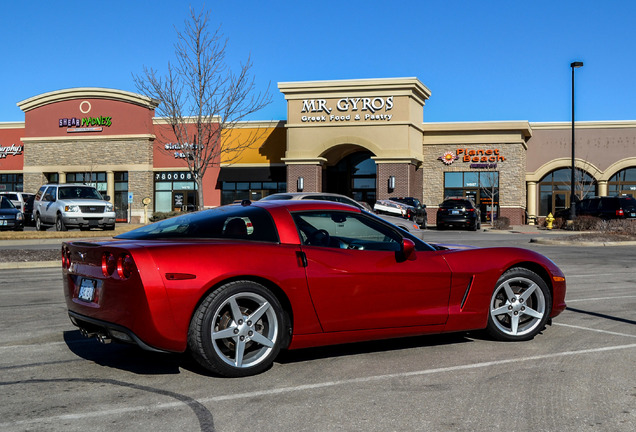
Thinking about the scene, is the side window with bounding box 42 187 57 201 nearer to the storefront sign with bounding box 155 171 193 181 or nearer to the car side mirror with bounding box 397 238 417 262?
the storefront sign with bounding box 155 171 193 181

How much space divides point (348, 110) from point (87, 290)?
116 ft

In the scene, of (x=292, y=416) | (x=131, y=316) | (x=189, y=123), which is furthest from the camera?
(x=189, y=123)

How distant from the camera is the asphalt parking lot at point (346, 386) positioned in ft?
13.7

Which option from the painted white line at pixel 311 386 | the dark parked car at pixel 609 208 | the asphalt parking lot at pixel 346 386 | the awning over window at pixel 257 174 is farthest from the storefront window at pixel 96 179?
the painted white line at pixel 311 386

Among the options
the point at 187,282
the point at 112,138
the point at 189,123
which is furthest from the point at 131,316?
the point at 112,138

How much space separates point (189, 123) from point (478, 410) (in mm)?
40190

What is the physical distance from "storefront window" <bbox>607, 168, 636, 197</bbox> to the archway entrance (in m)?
15.6

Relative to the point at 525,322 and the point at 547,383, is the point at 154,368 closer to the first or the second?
the point at 547,383

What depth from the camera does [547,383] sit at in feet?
16.6

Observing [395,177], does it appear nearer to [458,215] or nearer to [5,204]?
[458,215]

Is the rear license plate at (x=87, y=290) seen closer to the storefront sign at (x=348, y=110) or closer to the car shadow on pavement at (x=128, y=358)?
the car shadow on pavement at (x=128, y=358)

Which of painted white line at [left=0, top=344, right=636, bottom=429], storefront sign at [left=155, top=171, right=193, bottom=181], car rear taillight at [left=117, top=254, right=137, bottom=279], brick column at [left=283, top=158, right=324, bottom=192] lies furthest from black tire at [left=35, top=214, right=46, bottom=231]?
painted white line at [left=0, top=344, right=636, bottom=429]

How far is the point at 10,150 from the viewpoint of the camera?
49469mm

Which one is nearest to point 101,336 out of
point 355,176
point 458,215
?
point 458,215
